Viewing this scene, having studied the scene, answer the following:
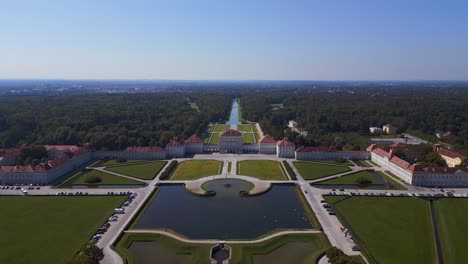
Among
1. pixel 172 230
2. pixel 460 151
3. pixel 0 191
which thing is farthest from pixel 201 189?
pixel 460 151

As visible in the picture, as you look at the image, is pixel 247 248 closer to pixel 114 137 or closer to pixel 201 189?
pixel 201 189

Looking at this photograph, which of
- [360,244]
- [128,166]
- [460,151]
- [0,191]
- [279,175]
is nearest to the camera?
[360,244]

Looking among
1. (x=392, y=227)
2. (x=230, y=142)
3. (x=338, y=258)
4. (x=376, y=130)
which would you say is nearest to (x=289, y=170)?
(x=230, y=142)

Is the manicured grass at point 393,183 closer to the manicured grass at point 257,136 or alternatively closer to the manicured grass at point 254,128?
the manicured grass at point 257,136

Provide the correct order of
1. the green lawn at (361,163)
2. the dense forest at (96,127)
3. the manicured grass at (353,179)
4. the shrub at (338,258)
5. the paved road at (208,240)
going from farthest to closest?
the dense forest at (96,127) < the green lawn at (361,163) < the manicured grass at (353,179) < the paved road at (208,240) < the shrub at (338,258)

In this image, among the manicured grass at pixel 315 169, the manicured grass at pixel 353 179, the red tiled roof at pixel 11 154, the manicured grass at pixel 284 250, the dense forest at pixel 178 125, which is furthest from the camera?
the dense forest at pixel 178 125

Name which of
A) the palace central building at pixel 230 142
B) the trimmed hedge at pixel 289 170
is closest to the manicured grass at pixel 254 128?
the palace central building at pixel 230 142
